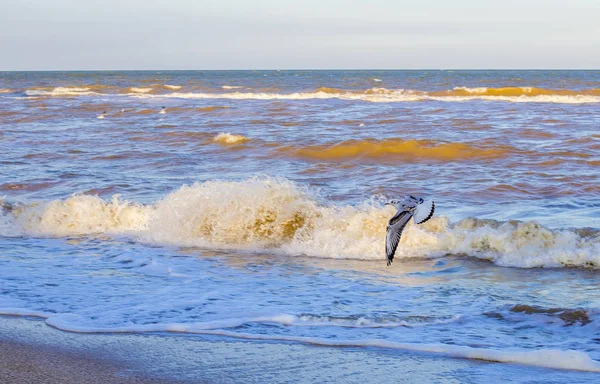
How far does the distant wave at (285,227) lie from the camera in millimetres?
7156

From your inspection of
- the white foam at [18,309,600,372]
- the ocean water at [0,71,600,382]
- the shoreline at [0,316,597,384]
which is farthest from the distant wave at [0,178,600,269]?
the shoreline at [0,316,597,384]

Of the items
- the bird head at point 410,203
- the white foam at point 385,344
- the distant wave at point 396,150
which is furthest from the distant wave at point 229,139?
the white foam at point 385,344

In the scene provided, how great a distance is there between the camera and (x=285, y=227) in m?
8.16

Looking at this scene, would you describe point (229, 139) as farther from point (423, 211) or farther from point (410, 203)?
point (423, 211)

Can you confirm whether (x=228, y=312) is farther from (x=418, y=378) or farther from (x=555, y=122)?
(x=555, y=122)

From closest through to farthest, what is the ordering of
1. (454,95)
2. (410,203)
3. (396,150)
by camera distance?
(410,203) → (396,150) → (454,95)

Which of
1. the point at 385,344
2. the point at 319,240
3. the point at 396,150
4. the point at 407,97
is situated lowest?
the point at 319,240

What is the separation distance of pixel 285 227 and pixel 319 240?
54 centimetres

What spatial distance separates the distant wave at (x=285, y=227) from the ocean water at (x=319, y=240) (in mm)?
20

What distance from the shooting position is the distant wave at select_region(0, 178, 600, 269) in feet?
23.5

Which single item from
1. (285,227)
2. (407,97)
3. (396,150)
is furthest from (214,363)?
(407,97)

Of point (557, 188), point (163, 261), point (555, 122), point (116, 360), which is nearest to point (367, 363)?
point (116, 360)

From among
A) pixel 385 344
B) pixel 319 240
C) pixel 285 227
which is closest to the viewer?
pixel 385 344

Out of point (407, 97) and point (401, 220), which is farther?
point (407, 97)
